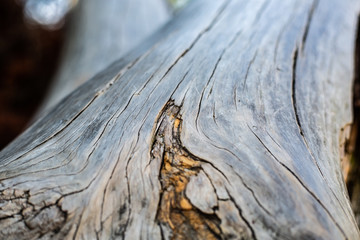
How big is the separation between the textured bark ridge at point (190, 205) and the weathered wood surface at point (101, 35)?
1.47 m

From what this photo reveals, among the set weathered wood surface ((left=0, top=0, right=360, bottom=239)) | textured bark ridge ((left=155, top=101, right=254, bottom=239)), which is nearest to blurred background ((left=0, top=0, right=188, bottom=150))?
weathered wood surface ((left=0, top=0, right=360, bottom=239))

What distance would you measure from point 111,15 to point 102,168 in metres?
2.18

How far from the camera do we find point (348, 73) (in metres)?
1.68

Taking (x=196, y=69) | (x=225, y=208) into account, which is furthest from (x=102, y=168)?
(x=196, y=69)

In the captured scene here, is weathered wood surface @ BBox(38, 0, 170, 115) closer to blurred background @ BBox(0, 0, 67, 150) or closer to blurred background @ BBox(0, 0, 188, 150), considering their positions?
blurred background @ BBox(0, 0, 188, 150)

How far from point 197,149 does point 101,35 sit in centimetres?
198

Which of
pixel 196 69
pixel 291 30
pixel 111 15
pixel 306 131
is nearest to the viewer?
pixel 306 131

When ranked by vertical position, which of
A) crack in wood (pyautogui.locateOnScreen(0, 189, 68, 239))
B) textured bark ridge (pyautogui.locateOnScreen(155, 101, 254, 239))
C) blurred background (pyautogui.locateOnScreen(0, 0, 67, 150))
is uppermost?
blurred background (pyautogui.locateOnScreen(0, 0, 67, 150))

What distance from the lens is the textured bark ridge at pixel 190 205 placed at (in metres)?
0.78

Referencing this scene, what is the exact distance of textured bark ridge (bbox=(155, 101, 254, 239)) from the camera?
30.8 inches

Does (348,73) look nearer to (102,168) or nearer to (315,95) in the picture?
(315,95)

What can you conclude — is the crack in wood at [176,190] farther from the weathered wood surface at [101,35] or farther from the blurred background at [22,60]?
the blurred background at [22,60]

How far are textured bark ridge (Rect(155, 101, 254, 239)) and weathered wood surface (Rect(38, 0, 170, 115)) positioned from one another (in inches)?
57.9

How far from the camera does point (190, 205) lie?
824 mm
